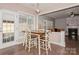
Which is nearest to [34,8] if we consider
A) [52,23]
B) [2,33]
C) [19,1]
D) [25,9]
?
[25,9]

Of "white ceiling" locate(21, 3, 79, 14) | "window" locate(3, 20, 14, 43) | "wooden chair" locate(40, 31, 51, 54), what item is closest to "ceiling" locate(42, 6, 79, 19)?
"white ceiling" locate(21, 3, 79, 14)

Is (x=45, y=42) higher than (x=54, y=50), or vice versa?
(x=45, y=42)

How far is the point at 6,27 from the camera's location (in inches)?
96.7

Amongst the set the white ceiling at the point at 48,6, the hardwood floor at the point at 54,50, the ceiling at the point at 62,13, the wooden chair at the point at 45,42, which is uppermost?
the white ceiling at the point at 48,6

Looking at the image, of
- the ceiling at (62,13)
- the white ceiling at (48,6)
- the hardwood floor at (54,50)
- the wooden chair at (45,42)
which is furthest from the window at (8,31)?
the ceiling at (62,13)

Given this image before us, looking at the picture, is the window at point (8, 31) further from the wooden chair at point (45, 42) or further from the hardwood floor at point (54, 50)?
the wooden chair at point (45, 42)

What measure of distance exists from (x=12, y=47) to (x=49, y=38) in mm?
1030

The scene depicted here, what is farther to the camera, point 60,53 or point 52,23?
point 52,23

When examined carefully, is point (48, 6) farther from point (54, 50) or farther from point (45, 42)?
point (54, 50)

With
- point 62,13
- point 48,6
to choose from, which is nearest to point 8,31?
point 48,6

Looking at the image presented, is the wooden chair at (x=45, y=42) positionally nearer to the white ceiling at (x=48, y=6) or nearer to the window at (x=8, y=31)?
the white ceiling at (x=48, y=6)

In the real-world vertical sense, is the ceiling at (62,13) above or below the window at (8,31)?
above

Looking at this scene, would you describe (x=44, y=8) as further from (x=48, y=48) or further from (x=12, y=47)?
(x=12, y=47)

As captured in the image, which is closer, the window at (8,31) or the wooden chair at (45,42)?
the window at (8,31)
